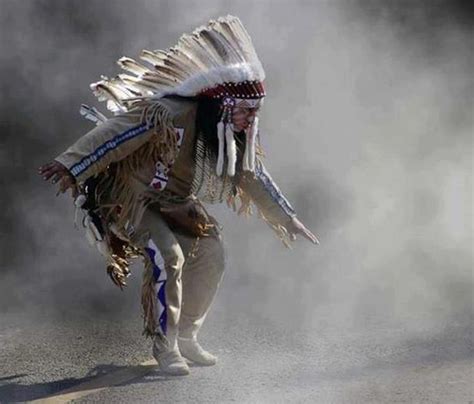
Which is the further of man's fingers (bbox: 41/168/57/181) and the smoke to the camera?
the smoke

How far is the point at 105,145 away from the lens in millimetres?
4844

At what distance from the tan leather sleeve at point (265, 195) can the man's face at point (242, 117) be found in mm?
266

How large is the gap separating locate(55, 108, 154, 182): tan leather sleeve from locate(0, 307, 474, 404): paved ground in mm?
857

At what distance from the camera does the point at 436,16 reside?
7.38 metres

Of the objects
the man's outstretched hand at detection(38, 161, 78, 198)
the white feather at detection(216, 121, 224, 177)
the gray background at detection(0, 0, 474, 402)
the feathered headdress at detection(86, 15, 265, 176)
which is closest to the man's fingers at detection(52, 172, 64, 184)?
the man's outstretched hand at detection(38, 161, 78, 198)

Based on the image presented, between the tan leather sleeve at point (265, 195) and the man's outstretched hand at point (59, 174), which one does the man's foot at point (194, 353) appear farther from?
the man's outstretched hand at point (59, 174)

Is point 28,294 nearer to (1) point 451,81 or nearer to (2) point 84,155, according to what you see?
(2) point 84,155

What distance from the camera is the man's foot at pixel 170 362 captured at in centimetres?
508

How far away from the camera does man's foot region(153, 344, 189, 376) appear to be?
16.7 feet

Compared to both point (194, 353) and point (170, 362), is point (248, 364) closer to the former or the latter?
point (194, 353)

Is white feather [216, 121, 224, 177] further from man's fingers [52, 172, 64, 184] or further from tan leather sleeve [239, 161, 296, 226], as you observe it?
man's fingers [52, 172, 64, 184]

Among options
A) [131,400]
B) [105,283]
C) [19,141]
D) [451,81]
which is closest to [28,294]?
[105,283]

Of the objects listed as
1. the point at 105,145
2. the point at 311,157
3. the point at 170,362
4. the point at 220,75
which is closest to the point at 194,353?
the point at 170,362

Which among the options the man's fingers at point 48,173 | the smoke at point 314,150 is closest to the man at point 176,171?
the man's fingers at point 48,173
